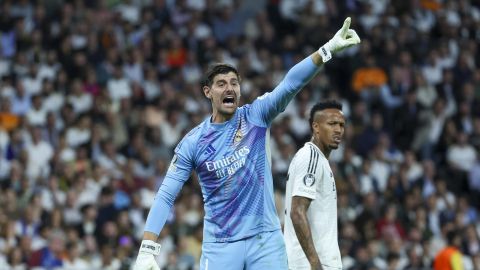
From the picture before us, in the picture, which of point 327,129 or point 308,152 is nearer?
point 308,152

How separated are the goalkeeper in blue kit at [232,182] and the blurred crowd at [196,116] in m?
6.45

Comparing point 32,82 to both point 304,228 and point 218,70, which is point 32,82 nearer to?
point 304,228

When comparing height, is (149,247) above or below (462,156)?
below

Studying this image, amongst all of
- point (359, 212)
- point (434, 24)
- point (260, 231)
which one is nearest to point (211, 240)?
point (260, 231)

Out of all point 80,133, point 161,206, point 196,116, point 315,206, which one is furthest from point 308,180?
point 196,116

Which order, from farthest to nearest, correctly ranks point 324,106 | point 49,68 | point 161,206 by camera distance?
1. point 49,68
2. point 324,106
3. point 161,206

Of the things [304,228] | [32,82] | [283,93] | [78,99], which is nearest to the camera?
[283,93]

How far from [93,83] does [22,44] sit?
1.52 m

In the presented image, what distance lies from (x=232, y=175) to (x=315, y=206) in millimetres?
1158

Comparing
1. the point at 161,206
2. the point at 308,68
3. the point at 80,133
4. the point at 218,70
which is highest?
the point at 80,133

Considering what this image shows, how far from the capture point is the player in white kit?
29.1 feet

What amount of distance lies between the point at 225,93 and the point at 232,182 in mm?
662

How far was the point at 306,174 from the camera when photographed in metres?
9.04

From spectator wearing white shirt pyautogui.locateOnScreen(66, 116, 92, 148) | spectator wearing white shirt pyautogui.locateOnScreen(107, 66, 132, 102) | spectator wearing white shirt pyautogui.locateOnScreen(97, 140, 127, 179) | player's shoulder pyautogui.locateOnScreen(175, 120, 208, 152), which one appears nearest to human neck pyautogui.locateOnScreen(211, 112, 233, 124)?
player's shoulder pyautogui.locateOnScreen(175, 120, 208, 152)
